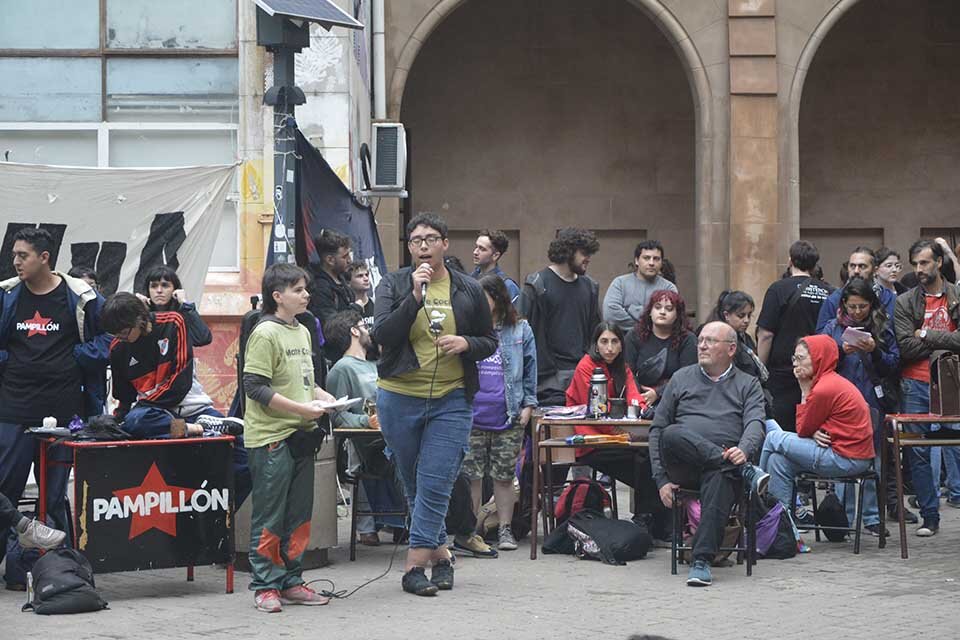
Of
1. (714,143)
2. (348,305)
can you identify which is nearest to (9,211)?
(348,305)

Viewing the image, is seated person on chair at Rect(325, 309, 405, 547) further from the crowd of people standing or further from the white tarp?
the white tarp

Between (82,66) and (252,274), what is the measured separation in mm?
2751

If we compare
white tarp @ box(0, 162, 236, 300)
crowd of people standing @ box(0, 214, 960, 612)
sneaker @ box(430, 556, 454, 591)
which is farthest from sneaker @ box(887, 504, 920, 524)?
white tarp @ box(0, 162, 236, 300)

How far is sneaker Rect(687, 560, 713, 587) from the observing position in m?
9.30

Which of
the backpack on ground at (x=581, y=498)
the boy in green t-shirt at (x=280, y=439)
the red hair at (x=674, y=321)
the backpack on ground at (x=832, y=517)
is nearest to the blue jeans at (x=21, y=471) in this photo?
the boy in green t-shirt at (x=280, y=439)

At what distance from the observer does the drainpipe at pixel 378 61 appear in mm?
18391

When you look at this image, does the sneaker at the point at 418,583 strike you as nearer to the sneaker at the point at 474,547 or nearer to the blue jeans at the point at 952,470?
the sneaker at the point at 474,547

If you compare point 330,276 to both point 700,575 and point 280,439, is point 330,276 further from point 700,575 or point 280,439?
point 700,575

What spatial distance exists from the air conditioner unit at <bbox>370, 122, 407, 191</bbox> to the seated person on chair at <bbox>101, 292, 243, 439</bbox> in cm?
546

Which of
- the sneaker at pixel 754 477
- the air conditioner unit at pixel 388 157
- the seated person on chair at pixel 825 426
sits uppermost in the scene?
the air conditioner unit at pixel 388 157

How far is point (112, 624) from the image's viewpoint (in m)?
8.09

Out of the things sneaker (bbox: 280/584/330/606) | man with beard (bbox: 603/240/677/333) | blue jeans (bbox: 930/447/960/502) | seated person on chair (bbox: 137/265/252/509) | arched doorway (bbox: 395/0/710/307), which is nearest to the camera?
sneaker (bbox: 280/584/330/606)

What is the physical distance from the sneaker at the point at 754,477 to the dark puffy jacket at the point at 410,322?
1.82 metres

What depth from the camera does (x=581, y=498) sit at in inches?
426
